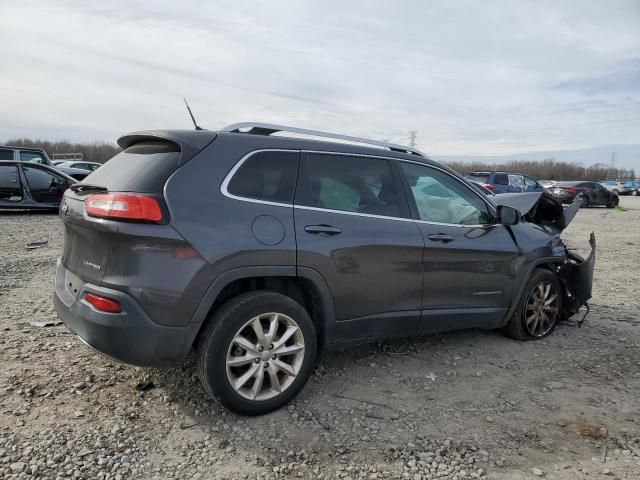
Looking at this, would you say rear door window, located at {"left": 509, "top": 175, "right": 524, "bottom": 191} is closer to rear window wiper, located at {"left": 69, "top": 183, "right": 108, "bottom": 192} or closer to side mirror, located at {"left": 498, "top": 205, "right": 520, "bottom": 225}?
side mirror, located at {"left": 498, "top": 205, "right": 520, "bottom": 225}

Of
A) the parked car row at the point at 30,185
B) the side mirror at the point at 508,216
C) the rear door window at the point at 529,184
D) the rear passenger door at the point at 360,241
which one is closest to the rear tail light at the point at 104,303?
the rear passenger door at the point at 360,241

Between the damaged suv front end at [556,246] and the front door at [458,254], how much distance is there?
1.72 ft

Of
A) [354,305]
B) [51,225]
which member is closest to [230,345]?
[354,305]

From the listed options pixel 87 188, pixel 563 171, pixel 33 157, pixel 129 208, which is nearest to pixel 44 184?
pixel 33 157

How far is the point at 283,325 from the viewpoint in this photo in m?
3.14

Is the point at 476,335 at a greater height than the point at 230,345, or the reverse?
the point at 230,345

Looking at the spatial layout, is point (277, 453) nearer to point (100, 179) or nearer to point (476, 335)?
point (100, 179)

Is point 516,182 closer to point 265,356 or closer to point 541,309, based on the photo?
point 541,309

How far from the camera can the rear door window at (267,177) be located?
3025mm

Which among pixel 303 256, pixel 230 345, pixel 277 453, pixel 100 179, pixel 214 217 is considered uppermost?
pixel 100 179

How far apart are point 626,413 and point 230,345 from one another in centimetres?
265

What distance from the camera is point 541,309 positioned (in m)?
4.66

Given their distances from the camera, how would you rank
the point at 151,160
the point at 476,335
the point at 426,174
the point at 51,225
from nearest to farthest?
the point at 151,160 < the point at 426,174 < the point at 476,335 < the point at 51,225

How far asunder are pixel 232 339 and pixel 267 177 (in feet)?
3.36
